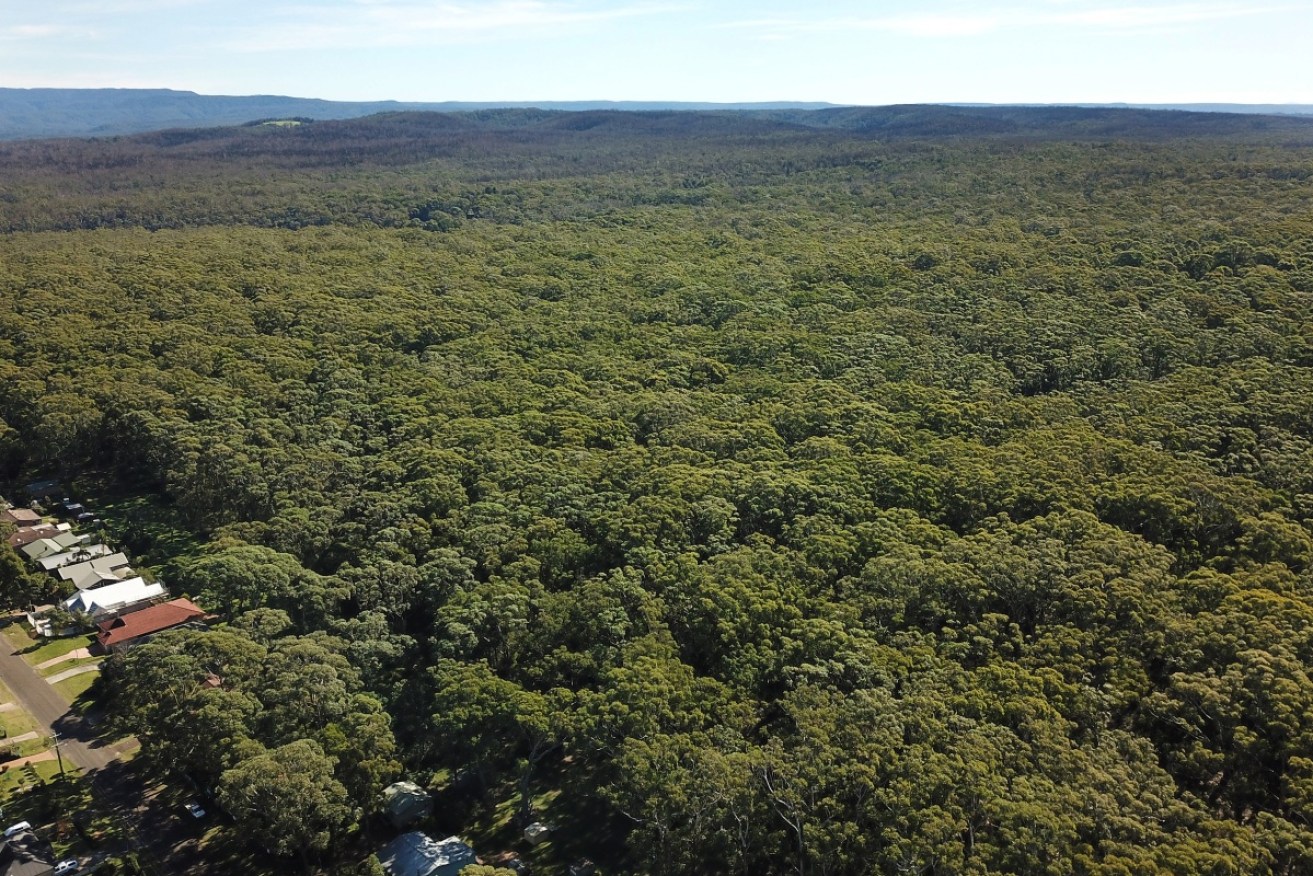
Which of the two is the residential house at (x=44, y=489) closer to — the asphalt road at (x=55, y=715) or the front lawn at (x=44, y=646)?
the front lawn at (x=44, y=646)

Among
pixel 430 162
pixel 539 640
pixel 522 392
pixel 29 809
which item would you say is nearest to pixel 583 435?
pixel 522 392

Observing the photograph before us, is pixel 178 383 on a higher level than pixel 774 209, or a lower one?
lower

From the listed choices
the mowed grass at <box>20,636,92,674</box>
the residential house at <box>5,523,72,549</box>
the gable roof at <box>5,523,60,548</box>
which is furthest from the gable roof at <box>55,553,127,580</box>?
the mowed grass at <box>20,636,92,674</box>

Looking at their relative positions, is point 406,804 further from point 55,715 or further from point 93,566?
point 93,566

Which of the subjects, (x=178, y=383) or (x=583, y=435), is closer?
(x=583, y=435)

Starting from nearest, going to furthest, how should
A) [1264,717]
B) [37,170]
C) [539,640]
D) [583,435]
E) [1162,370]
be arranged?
[1264,717], [539,640], [583,435], [1162,370], [37,170]

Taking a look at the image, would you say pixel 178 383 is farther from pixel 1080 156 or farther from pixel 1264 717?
pixel 1080 156

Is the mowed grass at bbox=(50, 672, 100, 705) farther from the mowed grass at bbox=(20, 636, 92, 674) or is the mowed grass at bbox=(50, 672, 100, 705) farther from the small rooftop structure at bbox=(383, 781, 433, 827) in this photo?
the small rooftop structure at bbox=(383, 781, 433, 827)

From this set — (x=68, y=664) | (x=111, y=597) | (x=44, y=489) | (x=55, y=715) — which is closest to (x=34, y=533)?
(x=44, y=489)
